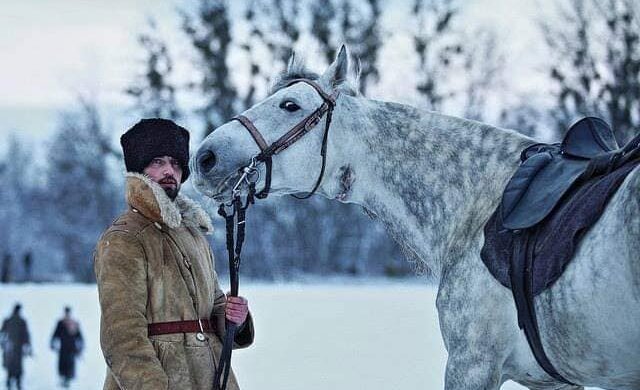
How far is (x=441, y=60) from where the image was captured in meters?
22.4

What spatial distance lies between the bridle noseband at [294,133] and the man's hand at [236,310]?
540 millimetres

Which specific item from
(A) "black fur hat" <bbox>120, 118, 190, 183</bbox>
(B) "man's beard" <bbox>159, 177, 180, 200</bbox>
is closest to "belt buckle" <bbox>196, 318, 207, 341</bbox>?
(B) "man's beard" <bbox>159, 177, 180, 200</bbox>

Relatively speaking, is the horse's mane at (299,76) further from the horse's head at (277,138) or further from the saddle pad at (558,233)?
the saddle pad at (558,233)

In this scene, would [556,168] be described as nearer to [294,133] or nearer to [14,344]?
[294,133]

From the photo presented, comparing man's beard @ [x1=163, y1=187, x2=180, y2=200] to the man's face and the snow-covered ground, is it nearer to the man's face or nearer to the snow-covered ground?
the man's face

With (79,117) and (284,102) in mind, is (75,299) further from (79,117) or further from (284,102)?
(79,117)

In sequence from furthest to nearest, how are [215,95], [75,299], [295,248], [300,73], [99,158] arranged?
[99,158] < [215,95] < [295,248] < [75,299] < [300,73]

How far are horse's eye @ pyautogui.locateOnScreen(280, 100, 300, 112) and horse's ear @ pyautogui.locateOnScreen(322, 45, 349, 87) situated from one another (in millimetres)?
182

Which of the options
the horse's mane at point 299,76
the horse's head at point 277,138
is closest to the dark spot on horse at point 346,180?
the horse's head at point 277,138

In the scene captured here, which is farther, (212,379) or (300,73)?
(300,73)

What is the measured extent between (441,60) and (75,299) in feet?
43.4

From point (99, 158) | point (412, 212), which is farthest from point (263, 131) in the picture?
point (99, 158)

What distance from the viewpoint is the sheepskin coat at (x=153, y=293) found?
Answer: 3.00 metres

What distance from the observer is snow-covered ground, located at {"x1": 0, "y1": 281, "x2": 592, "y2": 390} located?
28.6 ft
